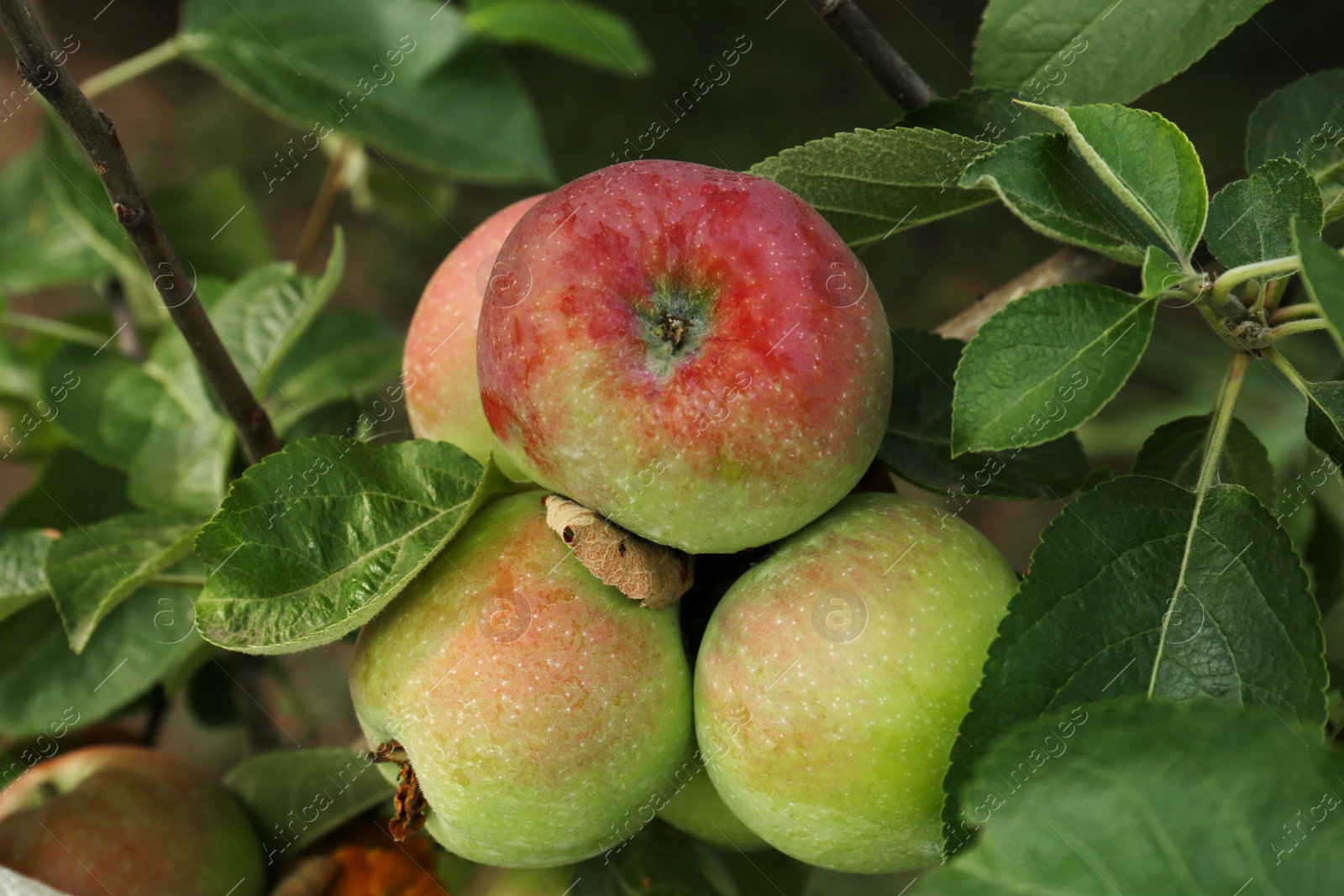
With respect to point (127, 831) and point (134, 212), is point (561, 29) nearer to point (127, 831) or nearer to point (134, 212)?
point (134, 212)

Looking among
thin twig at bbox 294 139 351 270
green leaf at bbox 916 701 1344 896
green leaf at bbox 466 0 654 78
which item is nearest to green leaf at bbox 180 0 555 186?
green leaf at bbox 466 0 654 78

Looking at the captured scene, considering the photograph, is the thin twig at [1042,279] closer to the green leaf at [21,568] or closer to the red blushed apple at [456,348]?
the red blushed apple at [456,348]

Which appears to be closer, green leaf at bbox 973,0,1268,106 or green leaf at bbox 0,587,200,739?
green leaf at bbox 973,0,1268,106

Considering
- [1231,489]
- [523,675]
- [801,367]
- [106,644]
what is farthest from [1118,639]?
[106,644]

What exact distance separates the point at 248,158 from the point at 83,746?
211 cm

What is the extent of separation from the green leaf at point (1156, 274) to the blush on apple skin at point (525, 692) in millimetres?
332

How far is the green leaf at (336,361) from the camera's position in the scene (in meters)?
1.08

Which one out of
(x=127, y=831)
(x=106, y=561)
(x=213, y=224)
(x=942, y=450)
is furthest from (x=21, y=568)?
(x=942, y=450)

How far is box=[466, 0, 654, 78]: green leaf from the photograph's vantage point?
1.20 meters

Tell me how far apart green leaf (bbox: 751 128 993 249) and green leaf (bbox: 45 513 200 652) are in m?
0.48

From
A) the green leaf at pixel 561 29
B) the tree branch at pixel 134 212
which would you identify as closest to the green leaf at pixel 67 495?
the tree branch at pixel 134 212

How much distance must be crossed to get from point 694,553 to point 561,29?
0.88 m

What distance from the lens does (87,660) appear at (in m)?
0.91

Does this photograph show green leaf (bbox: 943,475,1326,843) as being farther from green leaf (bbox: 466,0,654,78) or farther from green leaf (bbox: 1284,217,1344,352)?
green leaf (bbox: 466,0,654,78)
